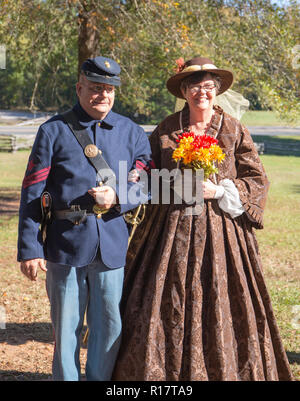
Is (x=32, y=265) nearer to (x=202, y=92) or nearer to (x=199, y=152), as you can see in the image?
(x=199, y=152)

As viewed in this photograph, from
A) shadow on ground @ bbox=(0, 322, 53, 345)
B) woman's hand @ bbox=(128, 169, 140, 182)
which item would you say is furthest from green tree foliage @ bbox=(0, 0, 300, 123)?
woman's hand @ bbox=(128, 169, 140, 182)

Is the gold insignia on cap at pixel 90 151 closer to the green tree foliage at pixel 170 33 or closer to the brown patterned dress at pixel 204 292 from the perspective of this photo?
the brown patterned dress at pixel 204 292

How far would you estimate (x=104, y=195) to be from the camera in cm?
288

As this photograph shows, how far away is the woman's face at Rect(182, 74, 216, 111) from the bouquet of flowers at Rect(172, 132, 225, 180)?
216 mm

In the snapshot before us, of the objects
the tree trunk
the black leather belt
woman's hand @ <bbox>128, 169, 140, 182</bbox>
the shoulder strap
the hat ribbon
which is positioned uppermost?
the tree trunk

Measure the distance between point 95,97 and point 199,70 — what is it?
0.67m

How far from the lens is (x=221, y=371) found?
3025mm

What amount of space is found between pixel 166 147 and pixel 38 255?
1.03m

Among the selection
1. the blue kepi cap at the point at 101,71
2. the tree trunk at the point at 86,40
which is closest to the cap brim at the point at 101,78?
the blue kepi cap at the point at 101,71

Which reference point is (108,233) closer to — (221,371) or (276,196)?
(221,371)

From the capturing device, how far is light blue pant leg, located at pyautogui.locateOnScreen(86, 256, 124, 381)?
2.97 m

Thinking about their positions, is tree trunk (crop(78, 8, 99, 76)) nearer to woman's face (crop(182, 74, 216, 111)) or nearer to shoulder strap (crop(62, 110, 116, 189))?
woman's face (crop(182, 74, 216, 111))

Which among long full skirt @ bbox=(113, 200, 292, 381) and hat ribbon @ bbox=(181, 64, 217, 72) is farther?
hat ribbon @ bbox=(181, 64, 217, 72)

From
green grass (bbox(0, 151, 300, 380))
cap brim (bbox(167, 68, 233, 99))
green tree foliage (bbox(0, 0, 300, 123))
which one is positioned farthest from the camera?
green tree foliage (bbox(0, 0, 300, 123))
